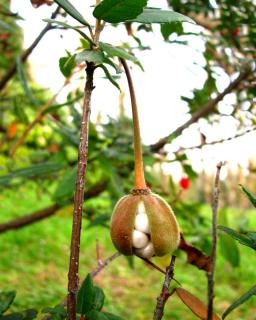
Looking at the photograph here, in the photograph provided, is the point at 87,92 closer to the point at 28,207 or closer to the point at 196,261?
the point at 196,261

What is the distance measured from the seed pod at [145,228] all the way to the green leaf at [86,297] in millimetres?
82

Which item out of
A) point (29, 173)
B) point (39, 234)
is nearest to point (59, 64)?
point (29, 173)

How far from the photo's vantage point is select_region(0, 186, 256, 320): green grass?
10.5ft

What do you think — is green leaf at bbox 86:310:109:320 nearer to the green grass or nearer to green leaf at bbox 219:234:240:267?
green leaf at bbox 219:234:240:267

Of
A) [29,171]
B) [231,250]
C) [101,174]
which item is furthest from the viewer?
[101,174]

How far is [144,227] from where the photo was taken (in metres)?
0.72

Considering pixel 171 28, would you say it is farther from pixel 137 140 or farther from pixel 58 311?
pixel 58 311

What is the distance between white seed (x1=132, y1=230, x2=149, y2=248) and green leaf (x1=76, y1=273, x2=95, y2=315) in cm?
10

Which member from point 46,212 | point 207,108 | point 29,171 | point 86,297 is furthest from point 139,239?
point 46,212

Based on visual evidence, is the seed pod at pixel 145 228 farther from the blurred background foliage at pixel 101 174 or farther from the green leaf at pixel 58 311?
the blurred background foliage at pixel 101 174

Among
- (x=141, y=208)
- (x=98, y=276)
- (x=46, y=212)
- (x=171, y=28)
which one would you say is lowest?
(x=98, y=276)

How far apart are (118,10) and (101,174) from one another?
1.66m

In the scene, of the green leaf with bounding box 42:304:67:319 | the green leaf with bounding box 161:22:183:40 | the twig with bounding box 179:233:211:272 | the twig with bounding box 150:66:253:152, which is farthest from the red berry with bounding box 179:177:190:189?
the green leaf with bounding box 42:304:67:319

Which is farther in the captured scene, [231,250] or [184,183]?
[184,183]
